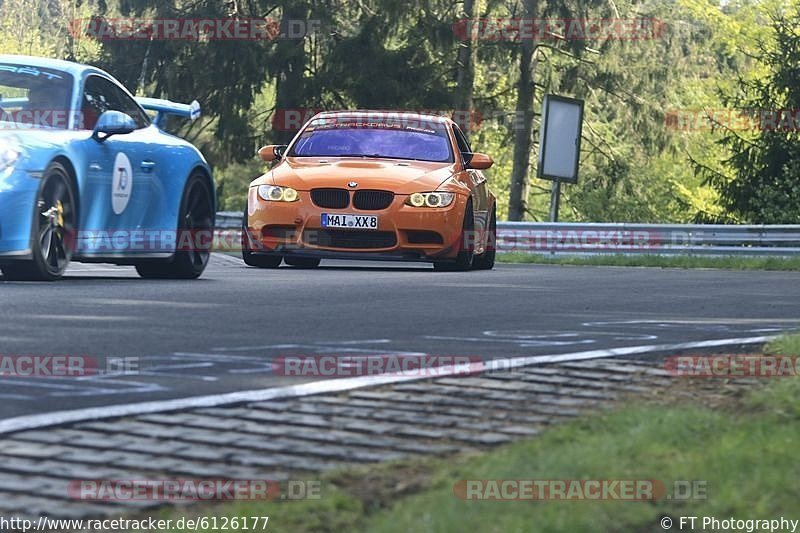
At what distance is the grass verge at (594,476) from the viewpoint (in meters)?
4.20

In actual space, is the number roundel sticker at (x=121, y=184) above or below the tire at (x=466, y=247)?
above

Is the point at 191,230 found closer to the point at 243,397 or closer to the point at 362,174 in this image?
the point at 362,174

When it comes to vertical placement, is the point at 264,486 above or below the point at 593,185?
above

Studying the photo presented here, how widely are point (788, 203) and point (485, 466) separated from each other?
29.6 m

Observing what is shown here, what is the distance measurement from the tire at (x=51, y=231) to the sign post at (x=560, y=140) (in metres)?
19.9

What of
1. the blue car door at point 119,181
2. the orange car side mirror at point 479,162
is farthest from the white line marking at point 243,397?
the orange car side mirror at point 479,162

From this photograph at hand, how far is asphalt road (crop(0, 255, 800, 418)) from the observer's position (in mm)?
6816

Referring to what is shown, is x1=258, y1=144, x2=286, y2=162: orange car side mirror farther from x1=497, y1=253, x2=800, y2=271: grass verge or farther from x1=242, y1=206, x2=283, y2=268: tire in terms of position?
x1=497, y1=253, x2=800, y2=271: grass verge

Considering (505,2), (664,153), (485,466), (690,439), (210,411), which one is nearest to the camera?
(485,466)

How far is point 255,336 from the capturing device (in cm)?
862

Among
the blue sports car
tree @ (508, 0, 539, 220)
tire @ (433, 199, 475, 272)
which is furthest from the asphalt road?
tree @ (508, 0, 539, 220)

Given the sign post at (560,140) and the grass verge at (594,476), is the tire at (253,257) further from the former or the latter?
the sign post at (560,140)

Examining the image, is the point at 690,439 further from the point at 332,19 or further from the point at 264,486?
the point at 332,19

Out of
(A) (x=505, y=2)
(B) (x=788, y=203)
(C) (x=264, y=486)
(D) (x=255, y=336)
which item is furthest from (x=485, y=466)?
(A) (x=505, y=2)
